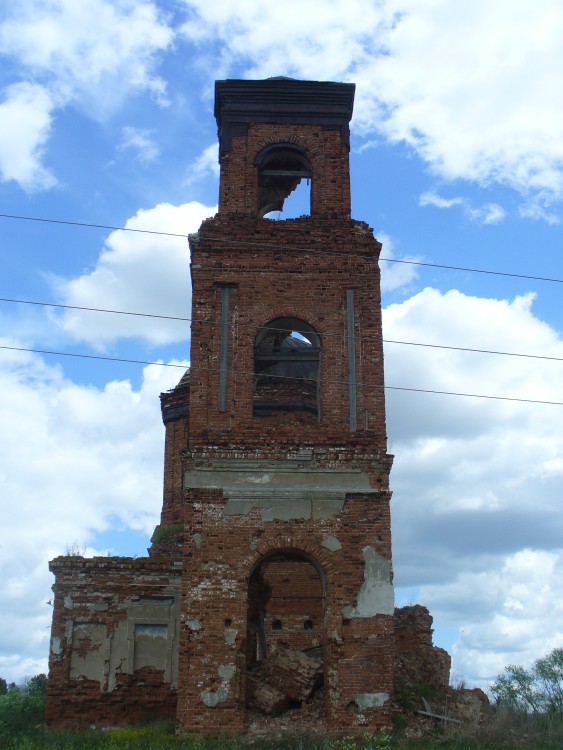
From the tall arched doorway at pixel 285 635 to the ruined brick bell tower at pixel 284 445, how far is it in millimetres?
37

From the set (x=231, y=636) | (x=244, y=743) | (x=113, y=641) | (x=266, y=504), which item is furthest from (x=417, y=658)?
(x=113, y=641)

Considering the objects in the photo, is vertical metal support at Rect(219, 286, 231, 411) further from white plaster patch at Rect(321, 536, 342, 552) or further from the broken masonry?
white plaster patch at Rect(321, 536, 342, 552)

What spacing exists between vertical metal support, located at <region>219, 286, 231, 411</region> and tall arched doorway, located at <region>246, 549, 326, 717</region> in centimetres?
271

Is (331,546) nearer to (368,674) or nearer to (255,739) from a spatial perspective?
(368,674)

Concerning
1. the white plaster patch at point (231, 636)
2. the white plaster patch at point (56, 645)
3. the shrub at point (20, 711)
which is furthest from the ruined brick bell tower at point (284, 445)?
the shrub at point (20, 711)

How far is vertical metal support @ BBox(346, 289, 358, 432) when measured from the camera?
49.0ft

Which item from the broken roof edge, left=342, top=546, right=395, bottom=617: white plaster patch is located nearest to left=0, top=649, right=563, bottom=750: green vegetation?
left=342, top=546, right=395, bottom=617: white plaster patch

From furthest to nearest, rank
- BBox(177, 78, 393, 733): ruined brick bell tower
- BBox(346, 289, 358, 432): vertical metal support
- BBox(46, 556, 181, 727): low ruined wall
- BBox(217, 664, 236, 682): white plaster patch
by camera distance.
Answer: BBox(46, 556, 181, 727): low ruined wall < BBox(346, 289, 358, 432): vertical metal support < BBox(177, 78, 393, 733): ruined brick bell tower < BBox(217, 664, 236, 682): white plaster patch

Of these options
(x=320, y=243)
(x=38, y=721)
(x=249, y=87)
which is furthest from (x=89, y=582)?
(x=249, y=87)

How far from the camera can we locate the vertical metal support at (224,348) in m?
15.0

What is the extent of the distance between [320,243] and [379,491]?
182 inches

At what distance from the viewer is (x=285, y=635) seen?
1828cm

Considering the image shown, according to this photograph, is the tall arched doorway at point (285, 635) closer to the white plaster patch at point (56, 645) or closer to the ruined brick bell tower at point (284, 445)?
the ruined brick bell tower at point (284, 445)

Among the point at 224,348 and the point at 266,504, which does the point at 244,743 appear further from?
the point at 224,348
